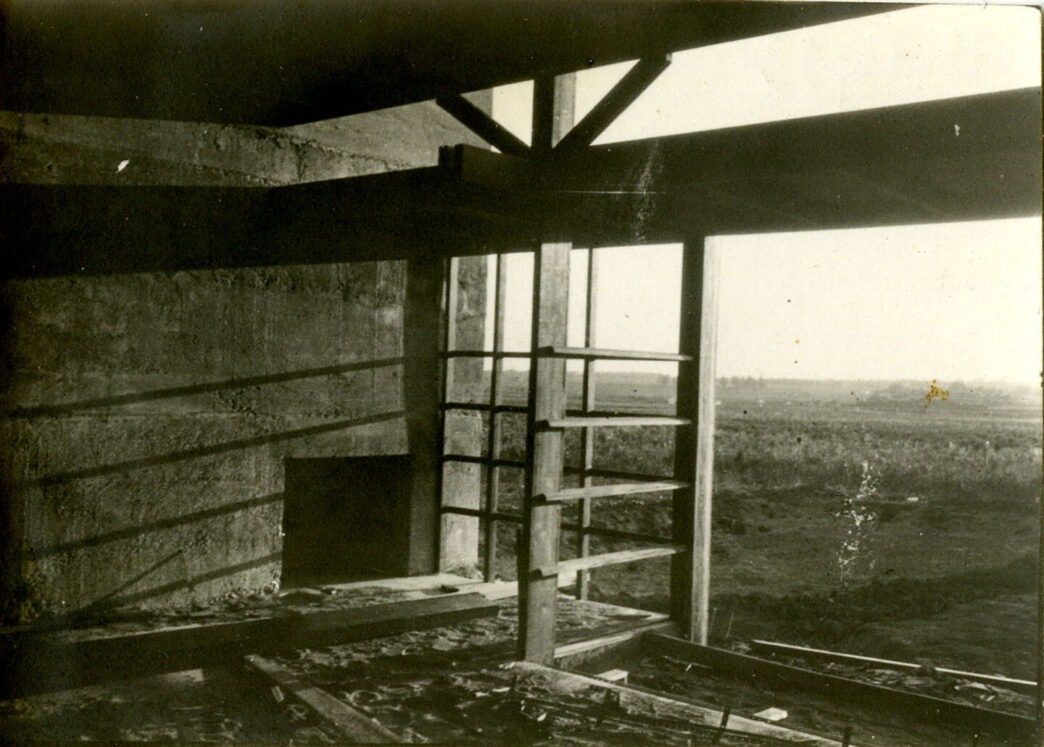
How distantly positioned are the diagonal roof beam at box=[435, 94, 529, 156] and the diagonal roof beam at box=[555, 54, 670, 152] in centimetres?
30

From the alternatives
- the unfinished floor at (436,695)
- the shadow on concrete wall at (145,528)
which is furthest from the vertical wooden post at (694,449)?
the shadow on concrete wall at (145,528)

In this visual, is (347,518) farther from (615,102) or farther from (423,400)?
(615,102)

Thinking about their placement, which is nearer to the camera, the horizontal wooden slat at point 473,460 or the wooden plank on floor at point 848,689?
the wooden plank on floor at point 848,689

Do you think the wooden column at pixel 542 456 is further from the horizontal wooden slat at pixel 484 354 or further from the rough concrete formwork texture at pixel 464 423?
the rough concrete formwork texture at pixel 464 423

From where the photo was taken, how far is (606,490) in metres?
5.36

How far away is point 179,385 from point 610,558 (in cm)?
337

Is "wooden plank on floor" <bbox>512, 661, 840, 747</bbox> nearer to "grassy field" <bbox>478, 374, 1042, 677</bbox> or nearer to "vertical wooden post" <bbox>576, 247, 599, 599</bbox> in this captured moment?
"grassy field" <bbox>478, 374, 1042, 677</bbox>

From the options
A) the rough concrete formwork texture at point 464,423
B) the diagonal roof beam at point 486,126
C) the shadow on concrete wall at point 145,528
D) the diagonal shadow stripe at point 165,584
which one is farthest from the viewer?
the rough concrete formwork texture at point 464,423

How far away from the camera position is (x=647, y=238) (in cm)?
629

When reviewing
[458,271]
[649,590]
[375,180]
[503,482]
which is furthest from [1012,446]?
[375,180]

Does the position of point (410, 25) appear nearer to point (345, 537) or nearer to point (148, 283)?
point (148, 283)

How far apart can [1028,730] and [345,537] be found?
5.61 meters

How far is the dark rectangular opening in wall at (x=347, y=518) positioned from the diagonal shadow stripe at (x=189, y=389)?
100 cm

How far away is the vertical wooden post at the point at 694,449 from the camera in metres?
6.11
